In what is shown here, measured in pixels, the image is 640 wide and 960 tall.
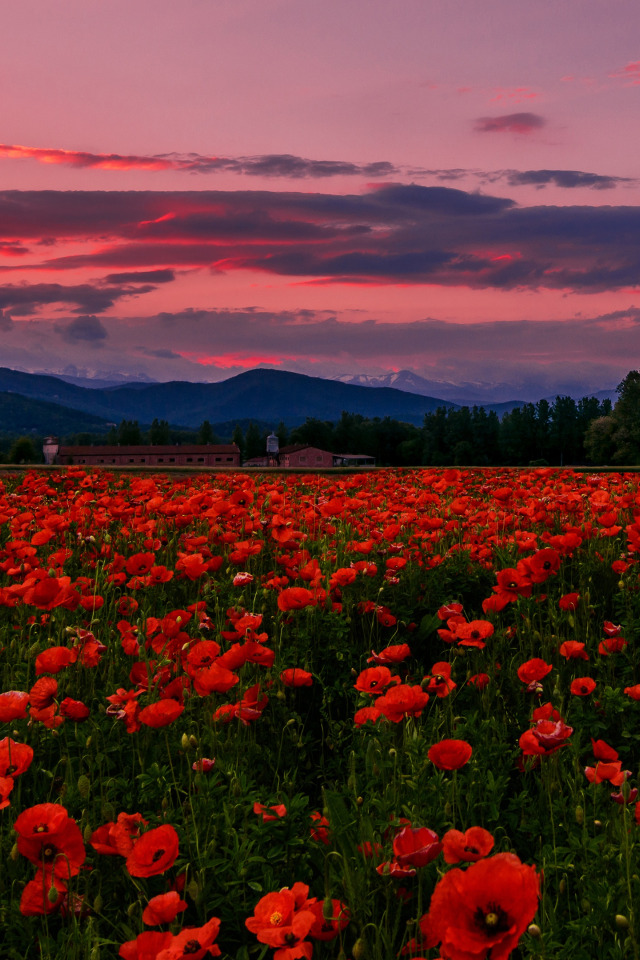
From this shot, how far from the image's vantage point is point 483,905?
1.41m

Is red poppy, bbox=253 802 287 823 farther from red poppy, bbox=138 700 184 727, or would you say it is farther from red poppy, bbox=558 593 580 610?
red poppy, bbox=558 593 580 610

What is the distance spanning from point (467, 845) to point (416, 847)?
0.13 meters

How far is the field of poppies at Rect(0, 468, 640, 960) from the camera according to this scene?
191 cm

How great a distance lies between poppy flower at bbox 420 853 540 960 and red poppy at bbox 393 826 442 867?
0.29 metres

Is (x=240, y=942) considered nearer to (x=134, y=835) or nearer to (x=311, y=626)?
(x=134, y=835)

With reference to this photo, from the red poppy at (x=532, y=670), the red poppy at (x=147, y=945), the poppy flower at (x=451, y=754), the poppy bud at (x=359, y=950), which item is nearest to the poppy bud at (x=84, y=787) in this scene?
the red poppy at (x=147, y=945)

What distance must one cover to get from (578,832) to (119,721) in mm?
1919

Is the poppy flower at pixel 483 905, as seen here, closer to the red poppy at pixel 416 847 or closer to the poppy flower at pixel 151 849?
the red poppy at pixel 416 847

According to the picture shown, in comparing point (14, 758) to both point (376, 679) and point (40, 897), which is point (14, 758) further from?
point (376, 679)

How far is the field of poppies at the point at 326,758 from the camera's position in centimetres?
191

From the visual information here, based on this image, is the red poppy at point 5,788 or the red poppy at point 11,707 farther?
the red poppy at point 11,707

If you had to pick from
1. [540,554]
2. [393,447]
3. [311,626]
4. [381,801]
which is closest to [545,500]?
[540,554]

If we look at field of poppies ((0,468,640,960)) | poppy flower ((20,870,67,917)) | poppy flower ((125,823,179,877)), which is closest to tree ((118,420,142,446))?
field of poppies ((0,468,640,960))

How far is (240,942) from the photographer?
2.15 metres
